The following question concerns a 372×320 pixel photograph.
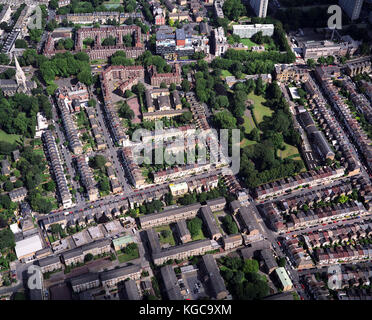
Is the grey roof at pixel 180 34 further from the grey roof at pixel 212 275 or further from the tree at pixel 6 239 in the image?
the tree at pixel 6 239

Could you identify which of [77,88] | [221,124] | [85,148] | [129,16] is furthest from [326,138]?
[129,16]

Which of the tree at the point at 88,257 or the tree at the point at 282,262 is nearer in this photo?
the tree at the point at 282,262

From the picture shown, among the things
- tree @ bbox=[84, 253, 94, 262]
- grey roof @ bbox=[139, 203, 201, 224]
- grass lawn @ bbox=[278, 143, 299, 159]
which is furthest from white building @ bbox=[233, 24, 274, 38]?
tree @ bbox=[84, 253, 94, 262]

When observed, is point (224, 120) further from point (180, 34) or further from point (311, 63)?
point (180, 34)

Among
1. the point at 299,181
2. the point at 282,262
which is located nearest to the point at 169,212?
the point at 282,262

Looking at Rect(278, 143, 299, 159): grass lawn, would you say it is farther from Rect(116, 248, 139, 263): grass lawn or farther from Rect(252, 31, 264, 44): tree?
Rect(252, 31, 264, 44): tree

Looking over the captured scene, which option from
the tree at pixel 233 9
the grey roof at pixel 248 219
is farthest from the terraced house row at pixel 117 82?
the tree at pixel 233 9
